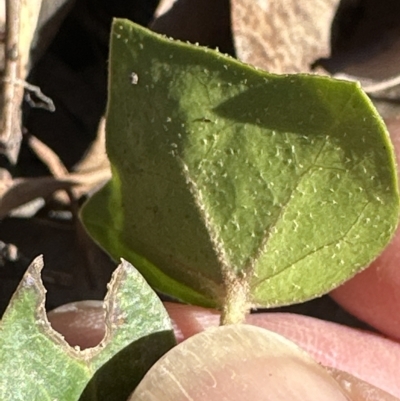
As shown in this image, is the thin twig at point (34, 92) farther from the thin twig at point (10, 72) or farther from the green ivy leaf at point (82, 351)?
the green ivy leaf at point (82, 351)

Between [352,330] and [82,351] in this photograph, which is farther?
[352,330]

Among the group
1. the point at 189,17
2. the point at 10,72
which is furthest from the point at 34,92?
the point at 189,17

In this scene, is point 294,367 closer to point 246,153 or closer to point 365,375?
point 246,153

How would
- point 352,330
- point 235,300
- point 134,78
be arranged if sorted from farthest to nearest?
point 352,330 < point 235,300 < point 134,78

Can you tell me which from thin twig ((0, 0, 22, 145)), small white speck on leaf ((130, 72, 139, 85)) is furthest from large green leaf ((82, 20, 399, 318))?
thin twig ((0, 0, 22, 145))

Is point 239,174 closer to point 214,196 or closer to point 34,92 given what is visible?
point 214,196

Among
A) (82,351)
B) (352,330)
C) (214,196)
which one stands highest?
(214,196)
